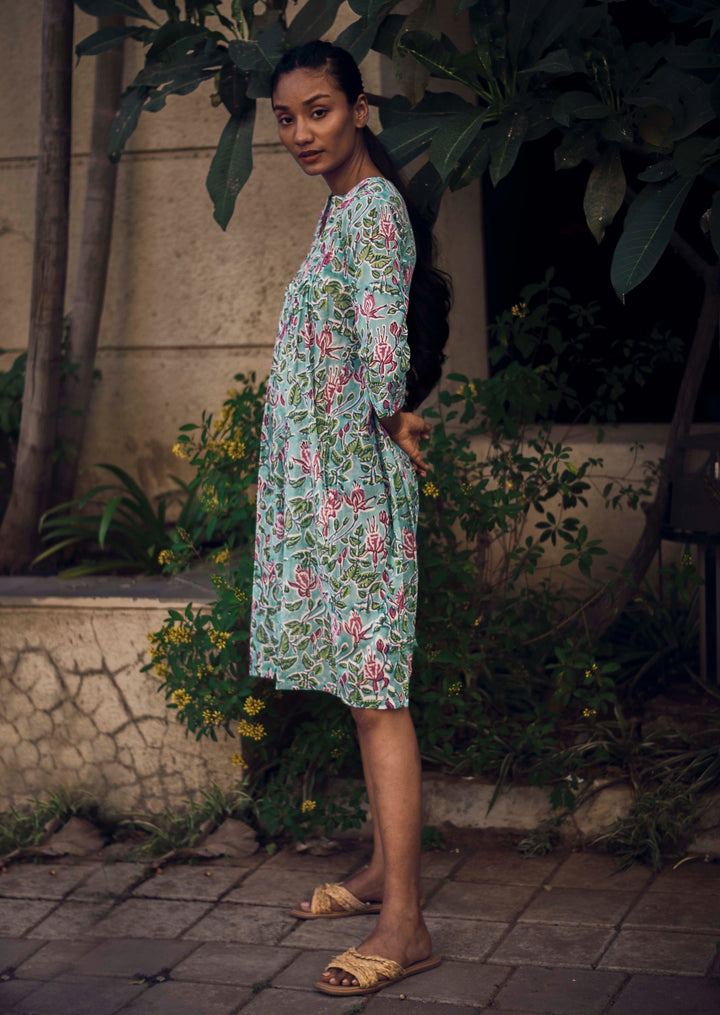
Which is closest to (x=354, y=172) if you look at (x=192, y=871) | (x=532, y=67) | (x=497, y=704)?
(x=532, y=67)

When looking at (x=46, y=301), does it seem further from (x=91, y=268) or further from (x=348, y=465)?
(x=348, y=465)

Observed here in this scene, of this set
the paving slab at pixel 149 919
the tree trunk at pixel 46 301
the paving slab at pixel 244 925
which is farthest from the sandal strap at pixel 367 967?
the tree trunk at pixel 46 301

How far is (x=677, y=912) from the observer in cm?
322

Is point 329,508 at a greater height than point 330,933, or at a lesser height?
greater

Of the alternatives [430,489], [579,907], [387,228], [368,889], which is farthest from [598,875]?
[387,228]

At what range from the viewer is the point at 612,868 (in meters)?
3.53

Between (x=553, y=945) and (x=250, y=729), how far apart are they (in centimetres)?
101

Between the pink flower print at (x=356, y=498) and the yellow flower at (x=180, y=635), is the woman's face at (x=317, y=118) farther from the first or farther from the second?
the yellow flower at (x=180, y=635)

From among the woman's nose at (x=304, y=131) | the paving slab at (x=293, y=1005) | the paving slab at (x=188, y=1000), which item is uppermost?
the woman's nose at (x=304, y=131)

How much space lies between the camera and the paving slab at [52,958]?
3.13m

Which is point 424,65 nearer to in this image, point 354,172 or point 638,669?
point 354,172

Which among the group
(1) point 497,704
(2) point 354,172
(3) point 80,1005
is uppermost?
(2) point 354,172

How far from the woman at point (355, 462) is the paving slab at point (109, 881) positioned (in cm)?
90

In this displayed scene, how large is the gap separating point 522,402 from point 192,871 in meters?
1.62
